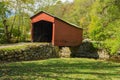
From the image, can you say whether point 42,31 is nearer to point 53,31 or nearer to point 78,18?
point 53,31

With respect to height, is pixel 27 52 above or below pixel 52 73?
above

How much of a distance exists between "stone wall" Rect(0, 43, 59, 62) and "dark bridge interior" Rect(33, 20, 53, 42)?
4189mm

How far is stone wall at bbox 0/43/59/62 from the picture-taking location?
22167mm

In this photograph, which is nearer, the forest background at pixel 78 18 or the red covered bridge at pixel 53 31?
the forest background at pixel 78 18

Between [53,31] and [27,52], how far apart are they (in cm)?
658

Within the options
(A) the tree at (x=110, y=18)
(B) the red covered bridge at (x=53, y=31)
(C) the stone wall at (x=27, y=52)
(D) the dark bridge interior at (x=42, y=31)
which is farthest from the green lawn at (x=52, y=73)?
(D) the dark bridge interior at (x=42, y=31)

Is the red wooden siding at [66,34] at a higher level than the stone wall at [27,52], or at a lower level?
higher

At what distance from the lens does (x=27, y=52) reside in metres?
25.0

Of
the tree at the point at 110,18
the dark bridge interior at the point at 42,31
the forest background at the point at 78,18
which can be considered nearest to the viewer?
the tree at the point at 110,18

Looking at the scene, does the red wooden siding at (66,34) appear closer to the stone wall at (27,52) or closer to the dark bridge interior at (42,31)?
the stone wall at (27,52)

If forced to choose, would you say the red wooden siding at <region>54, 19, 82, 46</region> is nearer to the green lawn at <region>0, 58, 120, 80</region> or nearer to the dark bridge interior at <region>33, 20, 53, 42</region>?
the dark bridge interior at <region>33, 20, 53, 42</region>

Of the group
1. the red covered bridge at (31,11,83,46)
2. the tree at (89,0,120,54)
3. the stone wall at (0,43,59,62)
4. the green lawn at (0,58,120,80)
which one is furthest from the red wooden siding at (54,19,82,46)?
the green lawn at (0,58,120,80)

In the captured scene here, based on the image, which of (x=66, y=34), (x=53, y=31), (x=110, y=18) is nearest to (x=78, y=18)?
(x=66, y=34)

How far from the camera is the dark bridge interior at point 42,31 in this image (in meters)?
34.2
